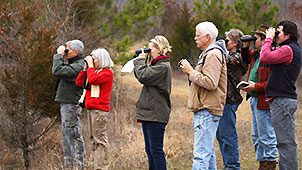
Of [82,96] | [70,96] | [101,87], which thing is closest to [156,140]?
[101,87]

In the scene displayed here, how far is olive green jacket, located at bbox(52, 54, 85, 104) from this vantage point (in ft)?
23.9

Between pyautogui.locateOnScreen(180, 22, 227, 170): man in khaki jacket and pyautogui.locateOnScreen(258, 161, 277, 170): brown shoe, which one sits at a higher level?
pyautogui.locateOnScreen(180, 22, 227, 170): man in khaki jacket

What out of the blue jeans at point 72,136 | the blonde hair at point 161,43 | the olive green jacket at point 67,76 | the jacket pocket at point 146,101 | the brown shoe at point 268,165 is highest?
the blonde hair at point 161,43

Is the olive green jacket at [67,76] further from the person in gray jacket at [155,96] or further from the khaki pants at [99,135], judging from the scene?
the person in gray jacket at [155,96]

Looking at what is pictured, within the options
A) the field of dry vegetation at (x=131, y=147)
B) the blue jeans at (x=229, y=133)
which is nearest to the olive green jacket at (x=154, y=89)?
the blue jeans at (x=229, y=133)

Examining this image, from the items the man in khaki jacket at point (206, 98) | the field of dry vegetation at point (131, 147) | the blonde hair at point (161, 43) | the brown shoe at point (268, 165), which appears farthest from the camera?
the field of dry vegetation at point (131, 147)

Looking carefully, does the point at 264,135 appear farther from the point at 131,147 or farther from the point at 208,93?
the point at 131,147

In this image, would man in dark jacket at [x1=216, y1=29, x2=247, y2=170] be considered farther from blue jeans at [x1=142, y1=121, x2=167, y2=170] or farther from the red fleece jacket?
the red fleece jacket

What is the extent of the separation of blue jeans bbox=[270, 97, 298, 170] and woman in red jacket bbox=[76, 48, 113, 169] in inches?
84.7

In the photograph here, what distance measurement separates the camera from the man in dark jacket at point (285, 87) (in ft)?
18.8

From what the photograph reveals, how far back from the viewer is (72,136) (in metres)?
7.62

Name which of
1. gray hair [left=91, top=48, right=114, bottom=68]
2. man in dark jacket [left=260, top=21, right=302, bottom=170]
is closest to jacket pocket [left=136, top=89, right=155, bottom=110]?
gray hair [left=91, top=48, right=114, bottom=68]

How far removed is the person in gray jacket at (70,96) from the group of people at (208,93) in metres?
0.01

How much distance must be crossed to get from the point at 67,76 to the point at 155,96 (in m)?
1.65
